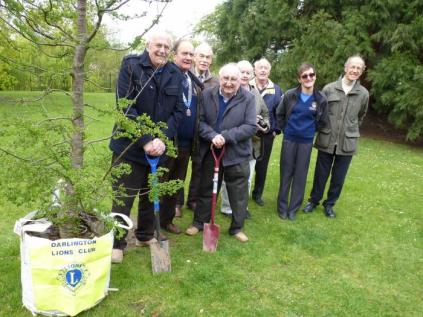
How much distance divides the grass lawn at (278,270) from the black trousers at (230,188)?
273 mm

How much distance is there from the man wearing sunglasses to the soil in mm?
8183

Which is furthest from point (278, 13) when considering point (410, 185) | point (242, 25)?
point (410, 185)

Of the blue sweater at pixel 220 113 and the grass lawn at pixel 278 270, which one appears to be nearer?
the grass lawn at pixel 278 270

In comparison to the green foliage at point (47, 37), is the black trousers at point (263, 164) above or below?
below

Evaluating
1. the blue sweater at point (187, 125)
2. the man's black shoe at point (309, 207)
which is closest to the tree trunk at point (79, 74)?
the blue sweater at point (187, 125)

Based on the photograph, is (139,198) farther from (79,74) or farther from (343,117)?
(343,117)

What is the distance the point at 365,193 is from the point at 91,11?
207 inches

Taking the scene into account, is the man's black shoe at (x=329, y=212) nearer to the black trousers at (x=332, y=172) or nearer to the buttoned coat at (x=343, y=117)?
the black trousers at (x=332, y=172)

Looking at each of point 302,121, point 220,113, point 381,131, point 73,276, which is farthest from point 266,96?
point 381,131

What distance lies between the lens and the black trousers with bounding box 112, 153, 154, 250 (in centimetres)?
360

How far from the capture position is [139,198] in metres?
3.91

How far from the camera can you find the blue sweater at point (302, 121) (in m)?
4.89

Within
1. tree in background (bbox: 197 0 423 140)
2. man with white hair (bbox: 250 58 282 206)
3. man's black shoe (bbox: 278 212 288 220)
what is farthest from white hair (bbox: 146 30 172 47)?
tree in background (bbox: 197 0 423 140)

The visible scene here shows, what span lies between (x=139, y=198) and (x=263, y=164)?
2.19m
